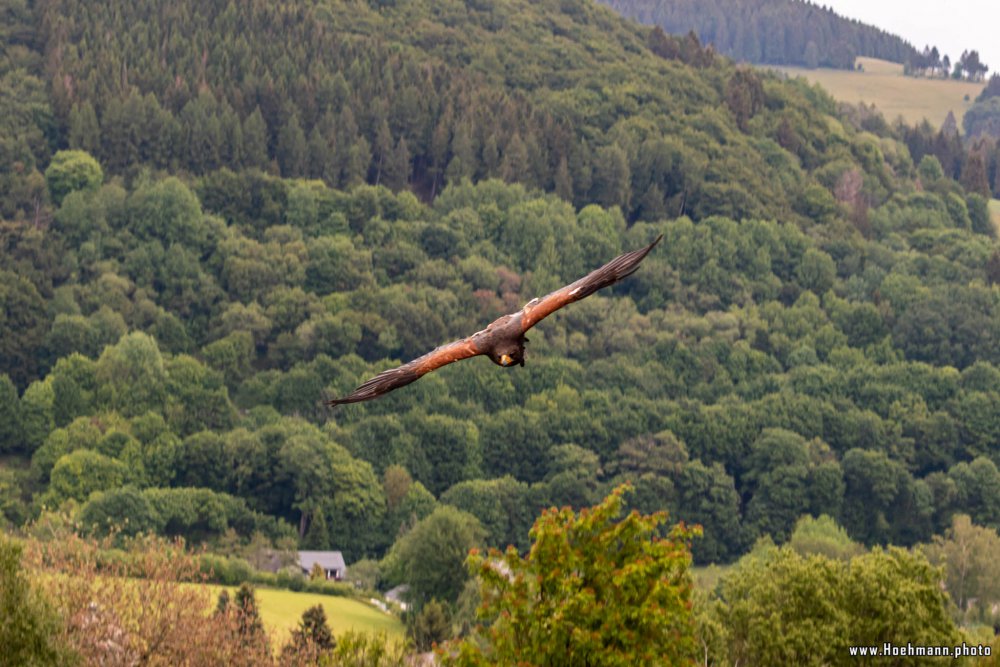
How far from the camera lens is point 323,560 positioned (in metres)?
105

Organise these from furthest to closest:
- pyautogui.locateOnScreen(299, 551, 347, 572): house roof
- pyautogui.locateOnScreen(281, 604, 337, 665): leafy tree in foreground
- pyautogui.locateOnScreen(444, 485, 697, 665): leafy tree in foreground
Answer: pyautogui.locateOnScreen(299, 551, 347, 572): house roof
pyautogui.locateOnScreen(281, 604, 337, 665): leafy tree in foreground
pyautogui.locateOnScreen(444, 485, 697, 665): leafy tree in foreground

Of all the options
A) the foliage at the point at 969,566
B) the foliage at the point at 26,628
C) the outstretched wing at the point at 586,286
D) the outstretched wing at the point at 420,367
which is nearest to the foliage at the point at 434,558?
the foliage at the point at 969,566

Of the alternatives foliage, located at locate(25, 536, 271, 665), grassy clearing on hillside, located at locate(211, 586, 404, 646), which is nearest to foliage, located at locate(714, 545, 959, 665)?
foliage, located at locate(25, 536, 271, 665)

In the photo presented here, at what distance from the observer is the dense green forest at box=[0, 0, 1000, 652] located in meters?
117

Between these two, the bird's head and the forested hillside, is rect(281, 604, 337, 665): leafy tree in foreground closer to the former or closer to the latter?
the bird's head

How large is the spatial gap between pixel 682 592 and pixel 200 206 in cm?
10684

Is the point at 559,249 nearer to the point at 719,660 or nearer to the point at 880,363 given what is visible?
the point at 880,363

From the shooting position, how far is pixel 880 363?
154125 mm

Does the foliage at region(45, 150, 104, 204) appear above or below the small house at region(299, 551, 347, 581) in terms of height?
above

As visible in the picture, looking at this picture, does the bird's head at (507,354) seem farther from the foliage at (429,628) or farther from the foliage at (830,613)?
the foliage at (429,628)

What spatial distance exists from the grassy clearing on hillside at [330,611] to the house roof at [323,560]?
628 inches

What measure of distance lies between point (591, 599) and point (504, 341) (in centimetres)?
1693

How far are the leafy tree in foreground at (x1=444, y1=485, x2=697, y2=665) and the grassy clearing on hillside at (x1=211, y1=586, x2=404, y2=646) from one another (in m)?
33.9

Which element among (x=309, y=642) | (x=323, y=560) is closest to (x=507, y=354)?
(x=309, y=642)
